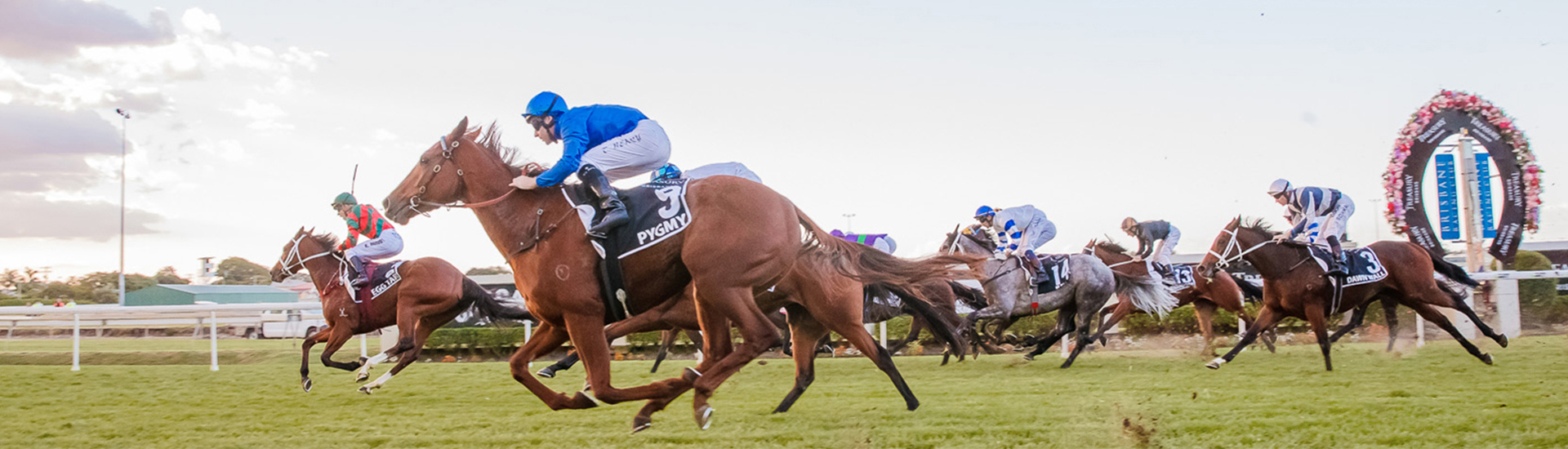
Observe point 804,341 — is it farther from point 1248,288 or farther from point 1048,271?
point 1248,288

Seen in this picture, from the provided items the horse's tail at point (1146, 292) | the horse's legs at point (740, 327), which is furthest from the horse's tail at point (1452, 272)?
the horse's legs at point (740, 327)

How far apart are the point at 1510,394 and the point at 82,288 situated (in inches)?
1971

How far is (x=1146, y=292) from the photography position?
973 centimetres

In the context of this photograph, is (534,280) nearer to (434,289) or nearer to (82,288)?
(434,289)

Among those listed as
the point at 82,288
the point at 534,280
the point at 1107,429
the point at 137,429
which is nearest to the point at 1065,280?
the point at 1107,429

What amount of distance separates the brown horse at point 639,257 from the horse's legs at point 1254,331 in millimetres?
4310

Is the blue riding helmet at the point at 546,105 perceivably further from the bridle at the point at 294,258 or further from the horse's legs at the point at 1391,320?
the horse's legs at the point at 1391,320

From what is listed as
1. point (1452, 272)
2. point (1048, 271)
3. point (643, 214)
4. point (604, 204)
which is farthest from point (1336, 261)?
point (604, 204)

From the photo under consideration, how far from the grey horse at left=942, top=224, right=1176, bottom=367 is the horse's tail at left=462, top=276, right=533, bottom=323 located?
3.65m

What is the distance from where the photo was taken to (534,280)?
4.02 m

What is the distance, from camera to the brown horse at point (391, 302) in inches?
311

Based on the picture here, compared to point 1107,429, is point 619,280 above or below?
above

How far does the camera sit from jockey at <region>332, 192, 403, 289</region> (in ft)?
26.5

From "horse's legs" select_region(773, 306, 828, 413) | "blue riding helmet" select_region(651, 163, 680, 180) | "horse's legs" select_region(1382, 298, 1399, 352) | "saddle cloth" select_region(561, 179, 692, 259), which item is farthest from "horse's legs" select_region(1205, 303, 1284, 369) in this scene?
"saddle cloth" select_region(561, 179, 692, 259)
